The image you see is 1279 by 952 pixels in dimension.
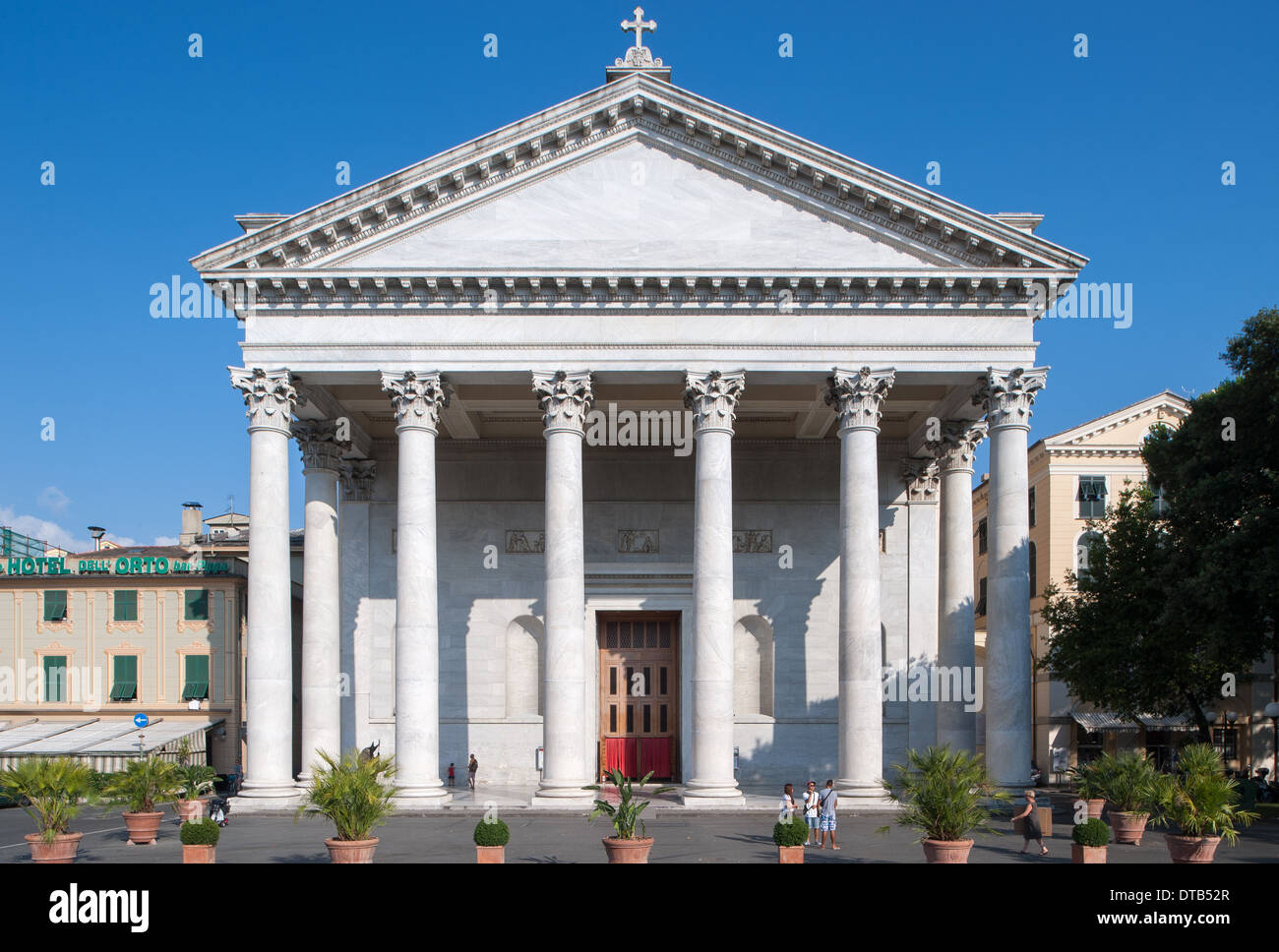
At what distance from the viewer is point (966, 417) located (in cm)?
3959

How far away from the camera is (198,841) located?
73.3ft

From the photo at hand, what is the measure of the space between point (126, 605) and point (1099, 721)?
45.1 metres

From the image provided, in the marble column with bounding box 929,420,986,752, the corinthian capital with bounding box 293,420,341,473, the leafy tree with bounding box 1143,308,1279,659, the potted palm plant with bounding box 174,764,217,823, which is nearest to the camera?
the potted palm plant with bounding box 174,764,217,823

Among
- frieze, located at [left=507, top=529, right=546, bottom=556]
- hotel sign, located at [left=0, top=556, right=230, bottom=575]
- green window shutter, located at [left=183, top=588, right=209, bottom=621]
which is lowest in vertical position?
green window shutter, located at [left=183, top=588, right=209, bottom=621]

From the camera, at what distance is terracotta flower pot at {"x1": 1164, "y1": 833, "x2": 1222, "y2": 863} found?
2223cm

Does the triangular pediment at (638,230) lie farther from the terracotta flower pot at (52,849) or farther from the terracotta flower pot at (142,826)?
the terracotta flower pot at (52,849)

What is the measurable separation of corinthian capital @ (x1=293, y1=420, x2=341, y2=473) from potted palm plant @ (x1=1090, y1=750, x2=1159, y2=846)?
976 inches

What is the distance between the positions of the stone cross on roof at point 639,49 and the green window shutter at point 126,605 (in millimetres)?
33567

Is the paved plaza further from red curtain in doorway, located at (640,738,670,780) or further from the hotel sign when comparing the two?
the hotel sign

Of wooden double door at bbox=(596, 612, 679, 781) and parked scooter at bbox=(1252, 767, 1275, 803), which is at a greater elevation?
wooden double door at bbox=(596, 612, 679, 781)

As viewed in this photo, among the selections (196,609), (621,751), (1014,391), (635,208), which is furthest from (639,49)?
(196,609)

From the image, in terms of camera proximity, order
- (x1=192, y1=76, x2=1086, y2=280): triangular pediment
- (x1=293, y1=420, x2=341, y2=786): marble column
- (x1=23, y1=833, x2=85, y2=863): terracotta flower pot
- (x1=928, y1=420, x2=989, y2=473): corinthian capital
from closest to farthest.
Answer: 1. (x1=23, y1=833, x2=85, y2=863): terracotta flower pot
2. (x1=192, y1=76, x2=1086, y2=280): triangular pediment
3. (x1=293, y1=420, x2=341, y2=786): marble column
4. (x1=928, y1=420, x2=989, y2=473): corinthian capital

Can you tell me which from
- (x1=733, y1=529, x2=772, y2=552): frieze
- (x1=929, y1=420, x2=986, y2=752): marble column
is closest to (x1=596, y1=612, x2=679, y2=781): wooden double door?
(x1=733, y1=529, x2=772, y2=552): frieze
